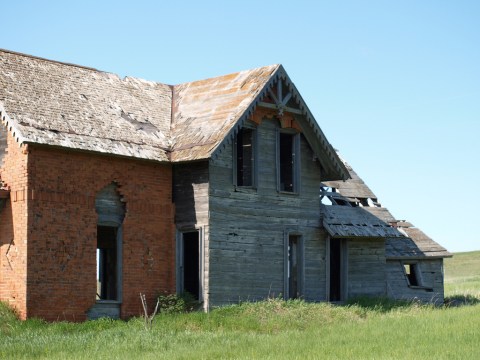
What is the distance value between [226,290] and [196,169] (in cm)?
351

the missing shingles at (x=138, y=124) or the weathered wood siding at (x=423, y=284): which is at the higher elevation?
the missing shingles at (x=138, y=124)

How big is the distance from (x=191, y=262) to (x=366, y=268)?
22.9 feet

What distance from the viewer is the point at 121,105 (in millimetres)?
26844

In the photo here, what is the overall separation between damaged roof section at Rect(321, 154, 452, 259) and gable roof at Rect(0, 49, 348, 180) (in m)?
1.81

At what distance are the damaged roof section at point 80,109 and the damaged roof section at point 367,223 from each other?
22.0ft

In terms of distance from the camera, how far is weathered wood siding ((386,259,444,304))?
108ft

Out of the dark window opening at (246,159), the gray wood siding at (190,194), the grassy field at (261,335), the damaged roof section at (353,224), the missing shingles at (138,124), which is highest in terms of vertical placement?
the missing shingles at (138,124)

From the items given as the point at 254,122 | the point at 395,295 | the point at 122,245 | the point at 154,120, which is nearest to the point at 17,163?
the point at 122,245

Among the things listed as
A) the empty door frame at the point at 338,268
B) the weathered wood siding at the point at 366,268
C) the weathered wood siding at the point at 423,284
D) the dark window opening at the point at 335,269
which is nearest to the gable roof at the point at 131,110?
the empty door frame at the point at 338,268

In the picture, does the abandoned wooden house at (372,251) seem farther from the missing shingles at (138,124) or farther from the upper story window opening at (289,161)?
the missing shingles at (138,124)

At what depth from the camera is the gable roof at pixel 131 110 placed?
23.6m

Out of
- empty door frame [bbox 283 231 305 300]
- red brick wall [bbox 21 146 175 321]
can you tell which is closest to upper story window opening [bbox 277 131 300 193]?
empty door frame [bbox 283 231 305 300]

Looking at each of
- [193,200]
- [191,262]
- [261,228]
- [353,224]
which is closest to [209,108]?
[193,200]

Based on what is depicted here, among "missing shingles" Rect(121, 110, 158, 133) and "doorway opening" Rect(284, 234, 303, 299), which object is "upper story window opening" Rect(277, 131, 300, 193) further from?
"missing shingles" Rect(121, 110, 158, 133)
